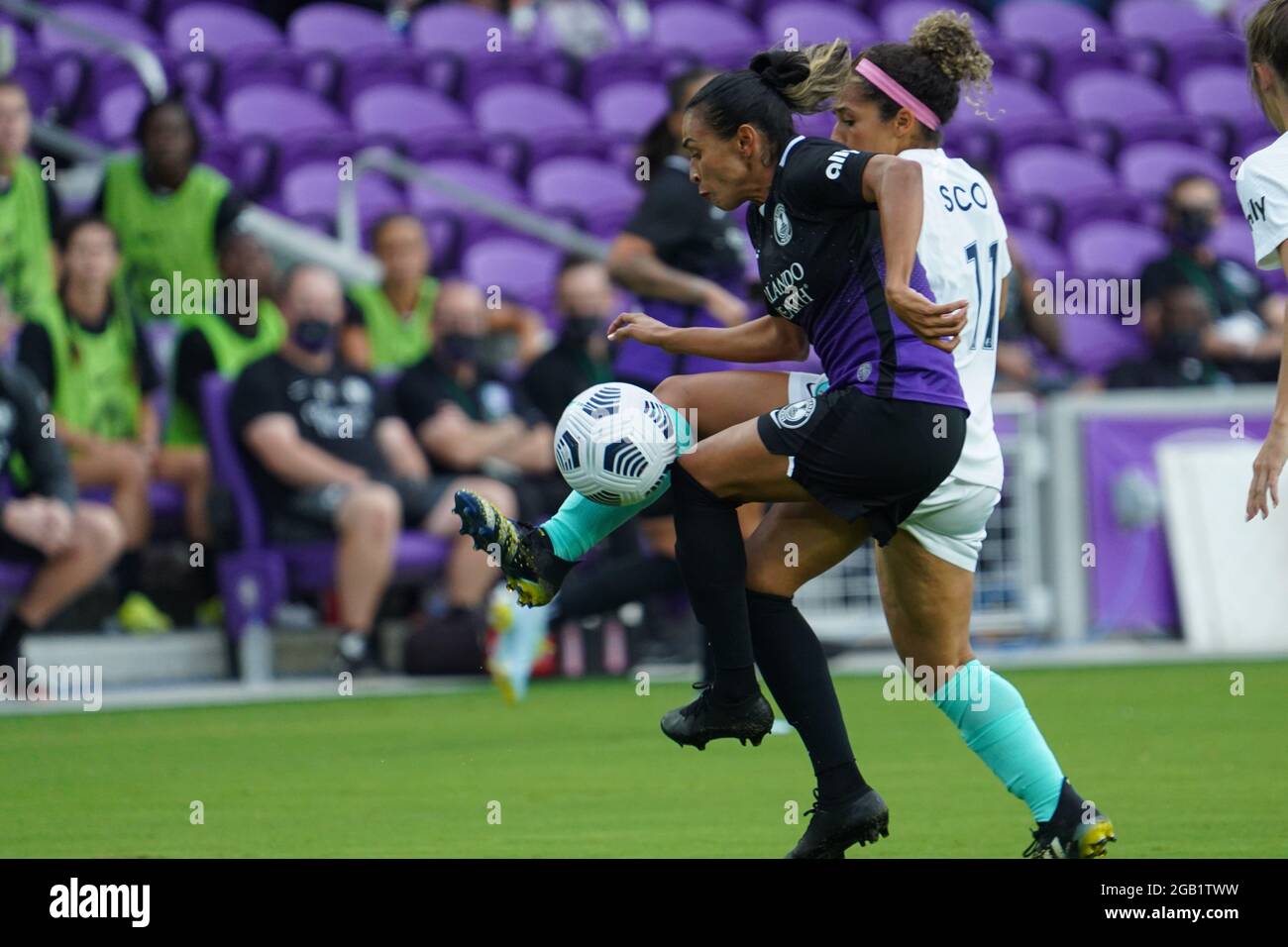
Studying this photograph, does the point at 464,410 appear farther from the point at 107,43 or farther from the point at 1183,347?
the point at 1183,347

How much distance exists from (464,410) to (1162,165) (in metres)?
7.41

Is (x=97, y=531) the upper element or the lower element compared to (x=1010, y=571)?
upper

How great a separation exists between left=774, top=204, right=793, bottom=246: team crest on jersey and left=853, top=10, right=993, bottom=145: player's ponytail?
50cm

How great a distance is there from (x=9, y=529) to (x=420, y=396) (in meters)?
2.40

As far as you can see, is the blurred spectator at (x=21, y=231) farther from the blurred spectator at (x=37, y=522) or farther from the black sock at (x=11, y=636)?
the black sock at (x=11, y=636)

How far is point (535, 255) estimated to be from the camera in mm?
14250

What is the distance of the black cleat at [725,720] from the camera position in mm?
5047

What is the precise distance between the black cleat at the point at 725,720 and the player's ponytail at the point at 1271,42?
70.5 inches

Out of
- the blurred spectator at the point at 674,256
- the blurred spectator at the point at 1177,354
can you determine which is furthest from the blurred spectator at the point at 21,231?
the blurred spectator at the point at 1177,354

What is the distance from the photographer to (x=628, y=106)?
52.5ft

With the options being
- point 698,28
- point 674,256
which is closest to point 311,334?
point 674,256

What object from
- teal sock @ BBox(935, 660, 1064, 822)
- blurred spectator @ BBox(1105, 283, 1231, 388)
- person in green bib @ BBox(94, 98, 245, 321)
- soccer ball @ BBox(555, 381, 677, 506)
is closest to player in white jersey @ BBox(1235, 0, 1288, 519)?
teal sock @ BBox(935, 660, 1064, 822)

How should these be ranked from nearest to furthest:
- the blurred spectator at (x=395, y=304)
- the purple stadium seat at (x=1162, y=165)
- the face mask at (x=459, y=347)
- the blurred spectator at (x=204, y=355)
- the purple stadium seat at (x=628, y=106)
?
1. the blurred spectator at (x=204, y=355)
2. the face mask at (x=459, y=347)
3. the blurred spectator at (x=395, y=304)
4. the purple stadium seat at (x=628, y=106)
5. the purple stadium seat at (x=1162, y=165)
